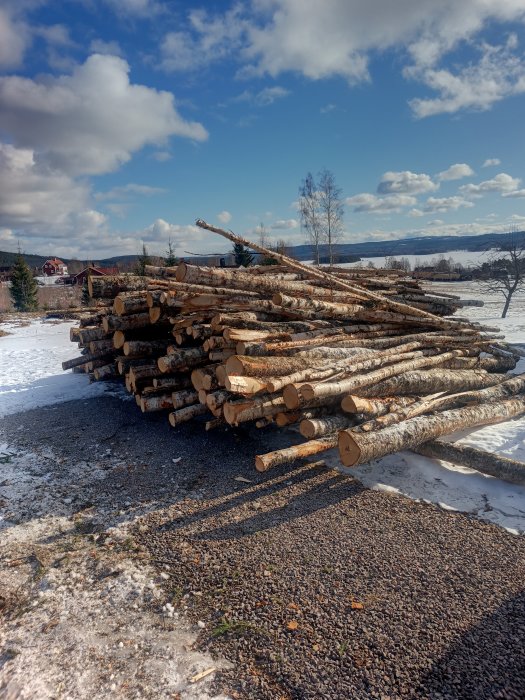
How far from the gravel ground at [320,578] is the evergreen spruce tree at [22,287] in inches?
1201

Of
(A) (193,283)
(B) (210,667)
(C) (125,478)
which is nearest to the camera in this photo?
(B) (210,667)

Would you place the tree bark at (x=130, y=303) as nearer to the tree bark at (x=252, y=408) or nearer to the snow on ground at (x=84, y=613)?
the tree bark at (x=252, y=408)

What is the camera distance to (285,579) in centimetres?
325

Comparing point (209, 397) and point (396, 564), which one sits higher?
point (209, 397)

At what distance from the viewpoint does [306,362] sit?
5484 millimetres

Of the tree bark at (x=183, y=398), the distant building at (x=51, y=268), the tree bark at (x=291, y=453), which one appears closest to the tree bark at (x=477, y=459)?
the tree bark at (x=291, y=453)

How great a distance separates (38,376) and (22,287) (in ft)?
83.3

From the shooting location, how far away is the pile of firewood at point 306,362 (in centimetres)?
492

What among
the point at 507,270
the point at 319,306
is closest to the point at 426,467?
the point at 319,306

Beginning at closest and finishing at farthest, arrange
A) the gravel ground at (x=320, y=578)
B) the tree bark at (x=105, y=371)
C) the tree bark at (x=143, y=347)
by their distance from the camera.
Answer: the gravel ground at (x=320, y=578) → the tree bark at (x=143, y=347) → the tree bark at (x=105, y=371)

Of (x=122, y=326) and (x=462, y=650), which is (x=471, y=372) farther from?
(x=122, y=326)

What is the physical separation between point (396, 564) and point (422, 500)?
3.78 feet

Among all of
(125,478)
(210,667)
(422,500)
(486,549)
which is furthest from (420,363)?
(210,667)

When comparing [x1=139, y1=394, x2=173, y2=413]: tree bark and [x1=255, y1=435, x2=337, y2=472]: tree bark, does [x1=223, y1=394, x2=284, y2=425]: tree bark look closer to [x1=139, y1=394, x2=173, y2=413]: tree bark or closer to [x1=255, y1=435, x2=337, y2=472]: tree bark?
[x1=255, y1=435, x2=337, y2=472]: tree bark
